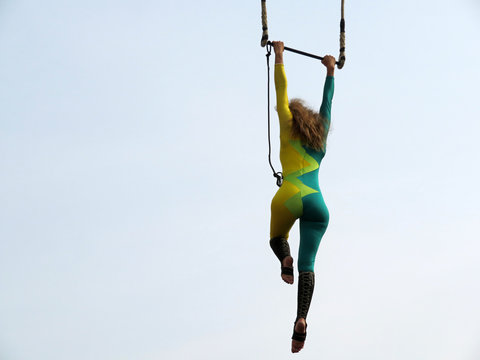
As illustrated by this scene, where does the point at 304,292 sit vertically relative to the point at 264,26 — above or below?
below

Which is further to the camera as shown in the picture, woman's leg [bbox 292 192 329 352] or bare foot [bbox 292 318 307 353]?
woman's leg [bbox 292 192 329 352]

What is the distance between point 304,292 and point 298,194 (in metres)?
0.81

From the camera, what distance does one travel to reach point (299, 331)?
7.16 meters

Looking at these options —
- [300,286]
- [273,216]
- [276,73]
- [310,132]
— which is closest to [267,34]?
[276,73]

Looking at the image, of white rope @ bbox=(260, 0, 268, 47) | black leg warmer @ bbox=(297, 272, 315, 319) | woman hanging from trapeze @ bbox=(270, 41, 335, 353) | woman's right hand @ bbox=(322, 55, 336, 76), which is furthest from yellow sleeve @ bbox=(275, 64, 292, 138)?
black leg warmer @ bbox=(297, 272, 315, 319)

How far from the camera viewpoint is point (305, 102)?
7793mm

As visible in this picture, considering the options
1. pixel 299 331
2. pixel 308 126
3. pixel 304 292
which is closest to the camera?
pixel 299 331

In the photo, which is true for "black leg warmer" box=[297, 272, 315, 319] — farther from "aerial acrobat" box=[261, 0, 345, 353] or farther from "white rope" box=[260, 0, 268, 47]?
"white rope" box=[260, 0, 268, 47]

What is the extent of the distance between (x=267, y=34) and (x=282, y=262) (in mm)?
1937

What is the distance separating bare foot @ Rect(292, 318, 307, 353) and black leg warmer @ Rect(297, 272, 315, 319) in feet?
0.20

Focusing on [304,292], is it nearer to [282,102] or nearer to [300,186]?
[300,186]

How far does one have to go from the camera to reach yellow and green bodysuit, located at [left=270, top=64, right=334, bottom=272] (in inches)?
291

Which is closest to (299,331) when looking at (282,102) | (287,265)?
(287,265)

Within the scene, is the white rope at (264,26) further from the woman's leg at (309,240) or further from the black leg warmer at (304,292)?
the black leg warmer at (304,292)
